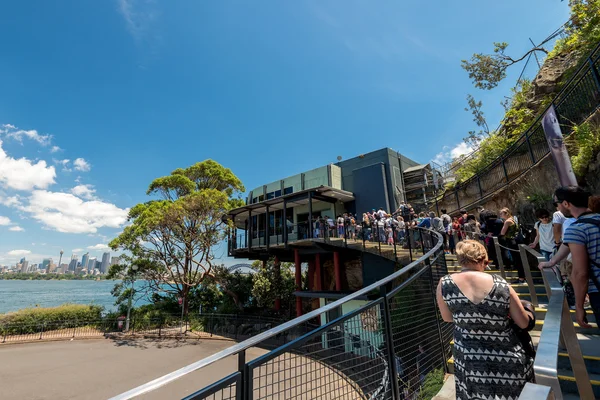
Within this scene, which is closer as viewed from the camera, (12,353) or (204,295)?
(12,353)

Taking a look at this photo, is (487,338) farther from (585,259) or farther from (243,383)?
(243,383)

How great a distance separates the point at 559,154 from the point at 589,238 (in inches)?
171

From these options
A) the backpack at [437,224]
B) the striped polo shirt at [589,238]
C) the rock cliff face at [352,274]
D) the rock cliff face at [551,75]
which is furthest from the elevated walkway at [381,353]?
the rock cliff face at [352,274]

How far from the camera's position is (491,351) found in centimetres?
178

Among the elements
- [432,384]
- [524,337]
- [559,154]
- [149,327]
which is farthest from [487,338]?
[149,327]

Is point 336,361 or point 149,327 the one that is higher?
point 336,361

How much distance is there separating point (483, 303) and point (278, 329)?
136 centimetres

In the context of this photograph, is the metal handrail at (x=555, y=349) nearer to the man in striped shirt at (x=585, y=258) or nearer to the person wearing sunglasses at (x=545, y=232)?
the man in striped shirt at (x=585, y=258)

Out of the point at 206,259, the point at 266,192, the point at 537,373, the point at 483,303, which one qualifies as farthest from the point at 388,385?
the point at 266,192

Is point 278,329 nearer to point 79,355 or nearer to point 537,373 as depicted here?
point 537,373

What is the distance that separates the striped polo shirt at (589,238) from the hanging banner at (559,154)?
391cm

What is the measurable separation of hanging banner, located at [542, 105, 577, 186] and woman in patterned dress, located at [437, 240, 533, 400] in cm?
468

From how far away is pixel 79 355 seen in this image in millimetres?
12781

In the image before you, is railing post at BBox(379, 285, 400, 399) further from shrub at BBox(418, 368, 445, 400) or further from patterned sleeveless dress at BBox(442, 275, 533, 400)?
shrub at BBox(418, 368, 445, 400)
